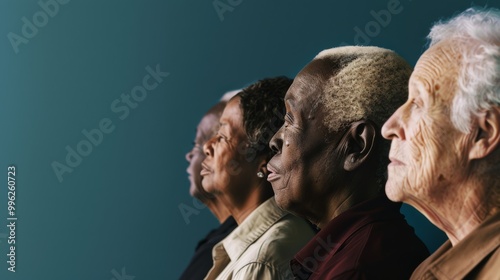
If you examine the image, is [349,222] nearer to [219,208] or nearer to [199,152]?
[219,208]

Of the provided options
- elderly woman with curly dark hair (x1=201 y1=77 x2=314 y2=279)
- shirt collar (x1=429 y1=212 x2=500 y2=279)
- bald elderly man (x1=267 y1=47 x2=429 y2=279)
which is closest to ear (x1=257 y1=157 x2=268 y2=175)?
elderly woman with curly dark hair (x1=201 y1=77 x2=314 y2=279)

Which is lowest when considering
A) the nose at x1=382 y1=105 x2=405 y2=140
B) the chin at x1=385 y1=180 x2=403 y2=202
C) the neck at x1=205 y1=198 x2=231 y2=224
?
the neck at x1=205 y1=198 x2=231 y2=224

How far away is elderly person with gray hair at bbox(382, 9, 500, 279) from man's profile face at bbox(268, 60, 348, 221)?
0.33 meters

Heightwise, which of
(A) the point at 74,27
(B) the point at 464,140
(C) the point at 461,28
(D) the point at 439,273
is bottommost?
(D) the point at 439,273

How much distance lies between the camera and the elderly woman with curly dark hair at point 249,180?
190cm

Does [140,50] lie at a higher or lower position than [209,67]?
higher

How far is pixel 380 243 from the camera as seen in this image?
1.40 m

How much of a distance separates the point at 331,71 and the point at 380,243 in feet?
1.18

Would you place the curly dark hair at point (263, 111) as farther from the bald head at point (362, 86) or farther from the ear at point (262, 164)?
the bald head at point (362, 86)

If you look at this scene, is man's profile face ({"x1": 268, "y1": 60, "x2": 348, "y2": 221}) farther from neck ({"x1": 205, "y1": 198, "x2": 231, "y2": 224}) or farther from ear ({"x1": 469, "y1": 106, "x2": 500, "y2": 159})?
neck ({"x1": 205, "y1": 198, "x2": 231, "y2": 224})

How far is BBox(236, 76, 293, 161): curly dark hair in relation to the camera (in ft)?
6.77

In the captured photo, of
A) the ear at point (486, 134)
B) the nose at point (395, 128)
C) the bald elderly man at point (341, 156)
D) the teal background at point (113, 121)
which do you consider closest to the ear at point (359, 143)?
the bald elderly man at point (341, 156)

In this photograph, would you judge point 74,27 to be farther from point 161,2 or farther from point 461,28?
point 461,28

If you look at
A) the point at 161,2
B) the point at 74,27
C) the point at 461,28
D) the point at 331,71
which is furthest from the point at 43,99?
the point at 461,28
